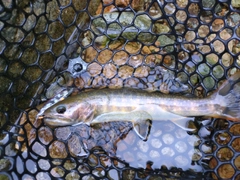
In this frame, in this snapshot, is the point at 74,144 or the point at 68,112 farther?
the point at 74,144

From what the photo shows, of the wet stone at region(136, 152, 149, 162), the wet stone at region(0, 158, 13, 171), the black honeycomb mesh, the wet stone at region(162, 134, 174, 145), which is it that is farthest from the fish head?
the wet stone at region(162, 134, 174, 145)

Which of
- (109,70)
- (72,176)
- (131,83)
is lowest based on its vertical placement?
(72,176)

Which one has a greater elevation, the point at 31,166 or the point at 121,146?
the point at 121,146

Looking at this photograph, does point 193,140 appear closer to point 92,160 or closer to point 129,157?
point 129,157

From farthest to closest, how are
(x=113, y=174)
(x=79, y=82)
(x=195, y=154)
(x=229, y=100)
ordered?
(x=79, y=82) → (x=195, y=154) → (x=113, y=174) → (x=229, y=100)

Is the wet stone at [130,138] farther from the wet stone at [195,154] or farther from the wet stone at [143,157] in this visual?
the wet stone at [195,154]

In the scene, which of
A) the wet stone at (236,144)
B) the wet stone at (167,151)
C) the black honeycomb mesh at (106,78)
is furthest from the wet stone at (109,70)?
the wet stone at (236,144)

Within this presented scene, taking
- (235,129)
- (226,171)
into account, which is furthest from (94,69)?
(226,171)

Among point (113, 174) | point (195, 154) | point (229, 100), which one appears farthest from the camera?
point (195, 154)
